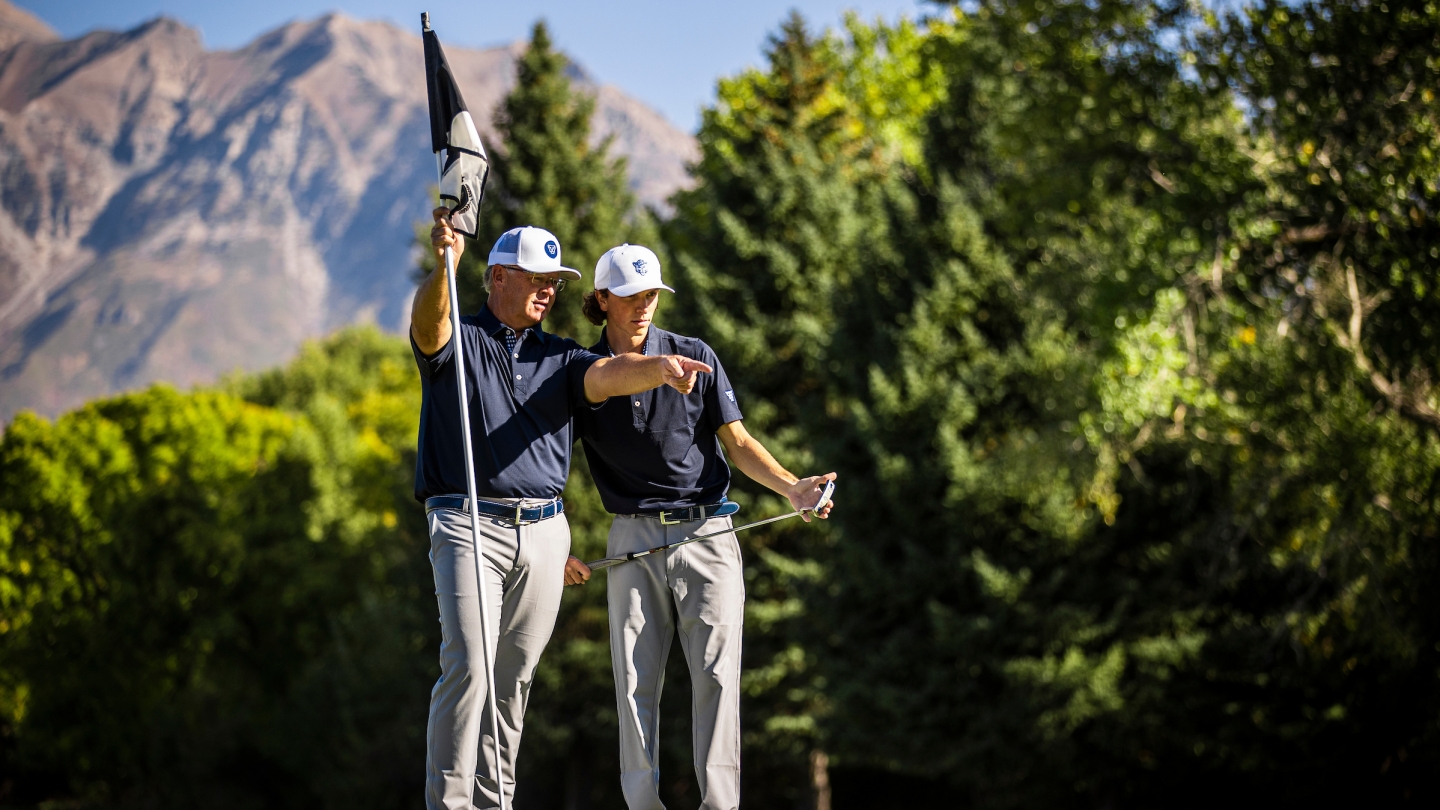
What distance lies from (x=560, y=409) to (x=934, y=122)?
669 inches

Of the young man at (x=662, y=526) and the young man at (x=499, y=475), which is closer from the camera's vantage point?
the young man at (x=499, y=475)

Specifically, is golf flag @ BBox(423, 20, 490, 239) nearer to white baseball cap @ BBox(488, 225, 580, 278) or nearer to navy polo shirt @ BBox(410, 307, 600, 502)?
white baseball cap @ BBox(488, 225, 580, 278)

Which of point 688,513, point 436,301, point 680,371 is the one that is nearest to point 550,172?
point 688,513

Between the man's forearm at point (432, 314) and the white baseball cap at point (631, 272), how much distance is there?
29.8 inches

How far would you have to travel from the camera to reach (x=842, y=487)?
19.2 metres

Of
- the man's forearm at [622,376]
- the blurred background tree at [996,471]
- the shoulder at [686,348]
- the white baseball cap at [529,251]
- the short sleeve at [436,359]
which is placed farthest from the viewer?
the blurred background tree at [996,471]

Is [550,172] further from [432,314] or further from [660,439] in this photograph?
[432,314]

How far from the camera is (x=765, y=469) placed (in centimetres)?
543

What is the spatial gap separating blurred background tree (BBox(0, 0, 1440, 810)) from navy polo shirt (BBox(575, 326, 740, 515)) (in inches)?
311

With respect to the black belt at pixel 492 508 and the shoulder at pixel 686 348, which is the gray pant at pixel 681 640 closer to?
the black belt at pixel 492 508

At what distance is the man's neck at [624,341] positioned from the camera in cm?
536

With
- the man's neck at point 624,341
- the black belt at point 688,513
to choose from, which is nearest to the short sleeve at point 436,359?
the man's neck at point 624,341

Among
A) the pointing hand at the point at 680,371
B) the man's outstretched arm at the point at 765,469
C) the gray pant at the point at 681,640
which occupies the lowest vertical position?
the gray pant at the point at 681,640

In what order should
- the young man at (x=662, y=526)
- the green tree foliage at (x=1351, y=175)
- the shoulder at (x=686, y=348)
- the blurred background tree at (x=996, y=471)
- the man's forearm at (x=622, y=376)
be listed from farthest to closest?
the blurred background tree at (x=996, y=471)
the green tree foliage at (x=1351, y=175)
the shoulder at (x=686, y=348)
the young man at (x=662, y=526)
the man's forearm at (x=622, y=376)
